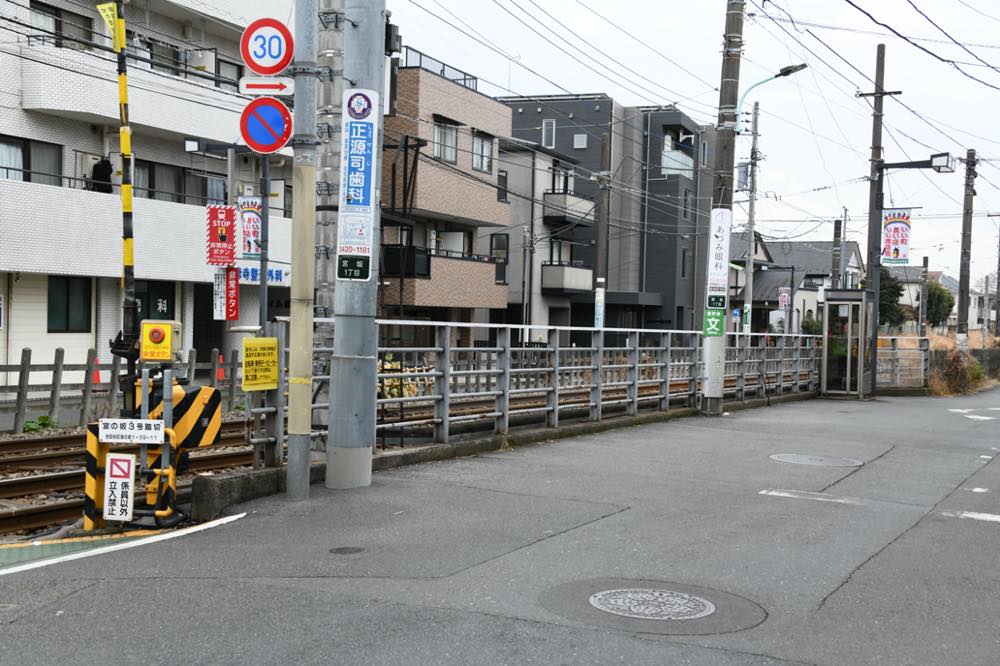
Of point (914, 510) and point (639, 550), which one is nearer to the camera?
point (639, 550)

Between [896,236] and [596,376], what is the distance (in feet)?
61.3

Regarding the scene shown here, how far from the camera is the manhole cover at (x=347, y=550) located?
6.49 m

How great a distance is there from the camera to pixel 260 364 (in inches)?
321

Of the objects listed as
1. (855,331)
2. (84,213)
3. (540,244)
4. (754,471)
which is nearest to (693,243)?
(540,244)

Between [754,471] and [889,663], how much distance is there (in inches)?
242

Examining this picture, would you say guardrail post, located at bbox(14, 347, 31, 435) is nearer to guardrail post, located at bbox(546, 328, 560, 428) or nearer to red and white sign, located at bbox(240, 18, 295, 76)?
guardrail post, located at bbox(546, 328, 560, 428)

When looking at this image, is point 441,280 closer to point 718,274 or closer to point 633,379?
point 718,274

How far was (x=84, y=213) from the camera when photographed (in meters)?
22.3

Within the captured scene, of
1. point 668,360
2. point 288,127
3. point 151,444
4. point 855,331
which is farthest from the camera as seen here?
point 855,331

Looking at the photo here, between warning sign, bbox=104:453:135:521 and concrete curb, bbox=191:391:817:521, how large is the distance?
23.1 inches

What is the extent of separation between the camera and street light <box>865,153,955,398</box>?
2417 cm

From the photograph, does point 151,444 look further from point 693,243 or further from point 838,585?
point 693,243

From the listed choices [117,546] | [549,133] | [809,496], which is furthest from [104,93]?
[549,133]

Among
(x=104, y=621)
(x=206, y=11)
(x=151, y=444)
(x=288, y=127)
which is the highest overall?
(x=206, y=11)
